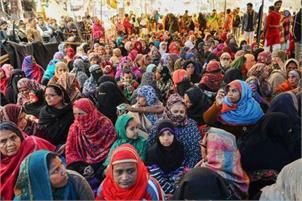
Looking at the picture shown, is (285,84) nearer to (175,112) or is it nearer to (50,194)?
(175,112)

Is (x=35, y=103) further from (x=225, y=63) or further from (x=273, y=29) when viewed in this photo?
(x=273, y=29)

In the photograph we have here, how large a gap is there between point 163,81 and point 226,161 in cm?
Result: 372

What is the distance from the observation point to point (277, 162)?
3516 millimetres

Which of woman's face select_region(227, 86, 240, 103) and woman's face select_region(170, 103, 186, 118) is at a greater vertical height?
woman's face select_region(227, 86, 240, 103)

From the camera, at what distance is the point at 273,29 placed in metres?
11.3

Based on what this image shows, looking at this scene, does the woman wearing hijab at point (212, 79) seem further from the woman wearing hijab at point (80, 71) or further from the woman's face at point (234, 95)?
the woman wearing hijab at point (80, 71)

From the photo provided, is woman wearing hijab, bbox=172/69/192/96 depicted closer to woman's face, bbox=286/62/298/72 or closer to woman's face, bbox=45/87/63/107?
woman's face, bbox=286/62/298/72

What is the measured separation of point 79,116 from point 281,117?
1.70 meters

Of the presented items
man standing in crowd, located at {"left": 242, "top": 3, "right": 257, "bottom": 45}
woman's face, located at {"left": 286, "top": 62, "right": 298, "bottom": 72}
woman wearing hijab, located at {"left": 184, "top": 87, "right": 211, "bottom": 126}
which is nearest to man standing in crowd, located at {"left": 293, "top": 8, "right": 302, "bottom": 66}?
woman's face, located at {"left": 286, "top": 62, "right": 298, "bottom": 72}

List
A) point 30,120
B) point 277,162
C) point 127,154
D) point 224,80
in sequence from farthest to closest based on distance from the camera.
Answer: point 224,80, point 30,120, point 277,162, point 127,154

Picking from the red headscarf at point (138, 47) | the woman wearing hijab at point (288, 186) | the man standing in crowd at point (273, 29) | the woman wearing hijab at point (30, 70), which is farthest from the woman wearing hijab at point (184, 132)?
the man standing in crowd at point (273, 29)

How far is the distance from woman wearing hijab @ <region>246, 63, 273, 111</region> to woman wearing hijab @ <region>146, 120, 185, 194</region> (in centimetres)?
187

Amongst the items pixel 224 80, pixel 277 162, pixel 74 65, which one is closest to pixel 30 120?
pixel 277 162

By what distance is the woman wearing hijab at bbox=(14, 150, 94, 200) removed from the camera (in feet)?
8.29
